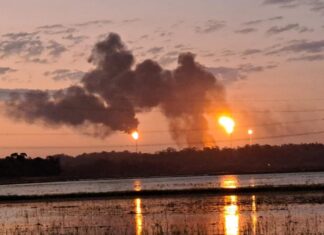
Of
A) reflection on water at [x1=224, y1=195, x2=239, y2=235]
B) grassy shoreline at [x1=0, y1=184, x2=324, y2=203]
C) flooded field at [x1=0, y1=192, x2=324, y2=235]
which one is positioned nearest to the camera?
reflection on water at [x1=224, y1=195, x2=239, y2=235]

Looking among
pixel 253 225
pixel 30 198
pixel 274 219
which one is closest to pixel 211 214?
pixel 274 219

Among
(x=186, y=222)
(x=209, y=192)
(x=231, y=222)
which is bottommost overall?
(x=231, y=222)

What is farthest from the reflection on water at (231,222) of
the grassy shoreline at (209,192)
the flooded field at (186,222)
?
the grassy shoreline at (209,192)

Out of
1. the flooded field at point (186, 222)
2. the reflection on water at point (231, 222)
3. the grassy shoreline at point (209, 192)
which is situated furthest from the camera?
the grassy shoreline at point (209, 192)

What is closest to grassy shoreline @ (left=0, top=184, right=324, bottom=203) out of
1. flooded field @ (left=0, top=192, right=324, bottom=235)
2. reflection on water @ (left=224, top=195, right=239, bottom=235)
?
flooded field @ (left=0, top=192, right=324, bottom=235)

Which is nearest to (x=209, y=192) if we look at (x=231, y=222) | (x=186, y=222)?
(x=186, y=222)

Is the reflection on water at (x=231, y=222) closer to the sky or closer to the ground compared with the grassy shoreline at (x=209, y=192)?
closer to the ground

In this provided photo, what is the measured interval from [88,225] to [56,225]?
293cm

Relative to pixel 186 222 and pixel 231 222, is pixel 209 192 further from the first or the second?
pixel 231 222

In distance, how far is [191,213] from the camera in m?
53.1

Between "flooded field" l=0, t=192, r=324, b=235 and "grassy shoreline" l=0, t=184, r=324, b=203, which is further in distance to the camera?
"grassy shoreline" l=0, t=184, r=324, b=203

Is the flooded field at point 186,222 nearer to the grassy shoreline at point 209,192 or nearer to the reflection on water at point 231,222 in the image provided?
the reflection on water at point 231,222

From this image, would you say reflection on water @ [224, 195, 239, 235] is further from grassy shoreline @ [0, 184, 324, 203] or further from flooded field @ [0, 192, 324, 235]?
grassy shoreline @ [0, 184, 324, 203]

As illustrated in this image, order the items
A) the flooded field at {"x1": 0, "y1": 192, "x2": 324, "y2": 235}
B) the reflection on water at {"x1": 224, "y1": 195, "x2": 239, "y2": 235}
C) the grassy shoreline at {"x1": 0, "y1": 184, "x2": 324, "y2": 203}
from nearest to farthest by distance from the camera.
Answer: the reflection on water at {"x1": 224, "y1": 195, "x2": 239, "y2": 235} → the flooded field at {"x1": 0, "y1": 192, "x2": 324, "y2": 235} → the grassy shoreline at {"x1": 0, "y1": 184, "x2": 324, "y2": 203}
